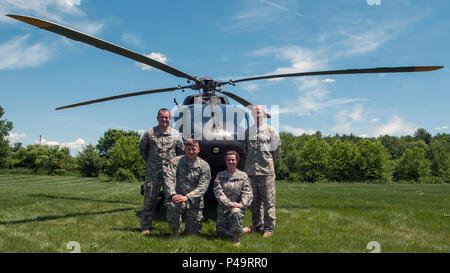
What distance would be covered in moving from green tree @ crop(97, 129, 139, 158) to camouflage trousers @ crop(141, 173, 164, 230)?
7140cm

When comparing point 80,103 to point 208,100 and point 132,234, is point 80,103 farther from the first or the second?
point 132,234

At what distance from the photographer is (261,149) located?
219 inches

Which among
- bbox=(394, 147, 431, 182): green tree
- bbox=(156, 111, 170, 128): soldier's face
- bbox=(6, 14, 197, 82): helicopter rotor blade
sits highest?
bbox=(6, 14, 197, 82): helicopter rotor blade

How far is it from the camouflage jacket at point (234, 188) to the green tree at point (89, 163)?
161 ft

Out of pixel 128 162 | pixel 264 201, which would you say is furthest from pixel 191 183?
pixel 128 162

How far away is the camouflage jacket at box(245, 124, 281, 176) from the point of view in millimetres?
5523

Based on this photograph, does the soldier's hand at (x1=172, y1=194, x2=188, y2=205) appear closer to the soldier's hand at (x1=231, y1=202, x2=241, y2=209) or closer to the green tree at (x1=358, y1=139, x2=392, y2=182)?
the soldier's hand at (x1=231, y1=202, x2=241, y2=209)

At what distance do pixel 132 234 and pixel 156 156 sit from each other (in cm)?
144

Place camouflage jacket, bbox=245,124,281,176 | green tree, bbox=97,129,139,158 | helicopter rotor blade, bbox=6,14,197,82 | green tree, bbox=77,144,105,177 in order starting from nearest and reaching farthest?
helicopter rotor blade, bbox=6,14,197,82
camouflage jacket, bbox=245,124,281,176
green tree, bbox=77,144,105,177
green tree, bbox=97,129,139,158

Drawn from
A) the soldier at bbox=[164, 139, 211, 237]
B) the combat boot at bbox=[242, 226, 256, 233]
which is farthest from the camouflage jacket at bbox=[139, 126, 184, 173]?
the combat boot at bbox=[242, 226, 256, 233]

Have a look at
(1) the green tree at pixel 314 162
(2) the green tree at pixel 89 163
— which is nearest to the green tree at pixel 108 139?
(2) the green tree at pixel 89 163

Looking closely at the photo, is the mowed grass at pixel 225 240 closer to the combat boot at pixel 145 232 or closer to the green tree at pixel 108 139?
the combat boot at pixel 145 232

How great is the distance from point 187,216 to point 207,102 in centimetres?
296
